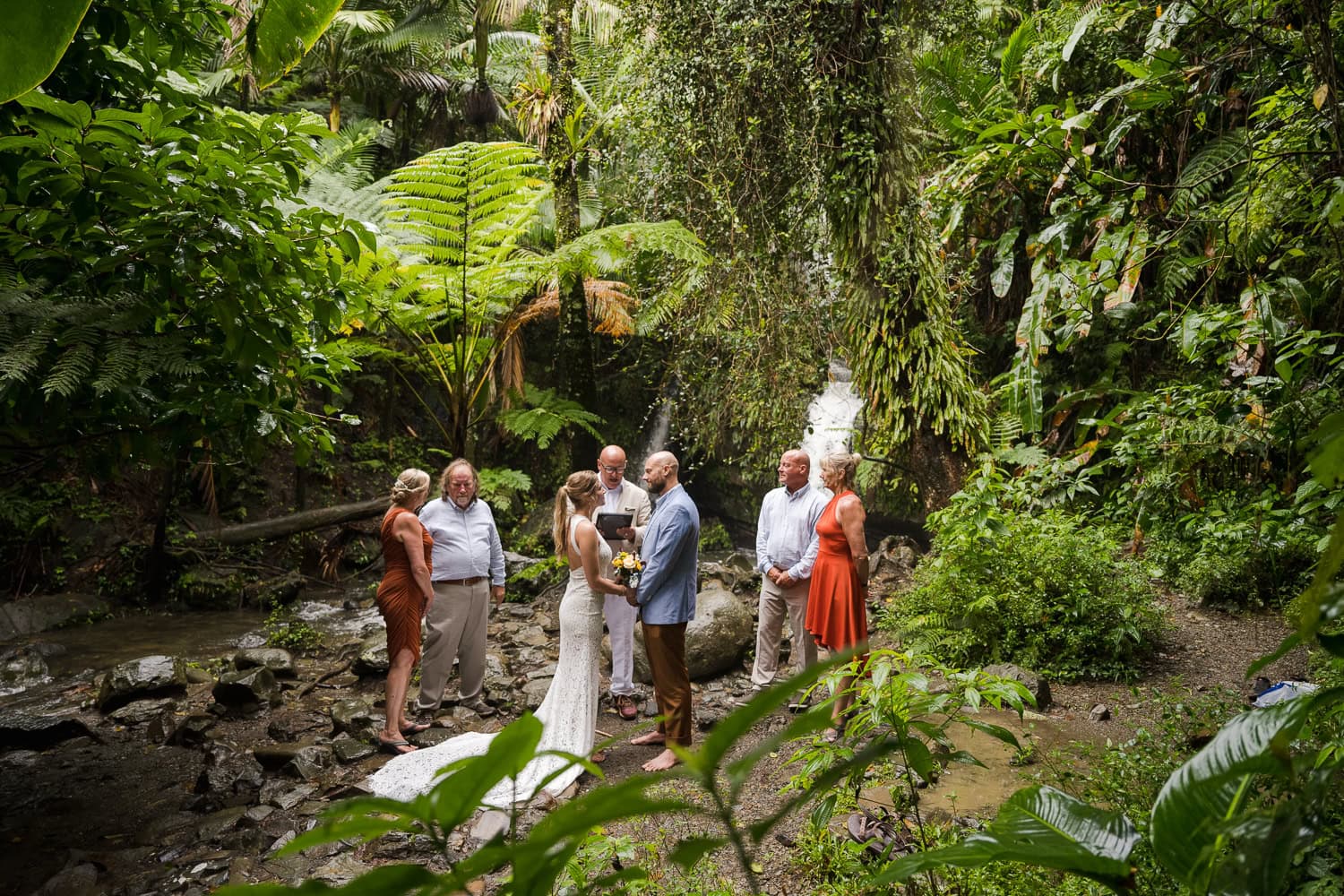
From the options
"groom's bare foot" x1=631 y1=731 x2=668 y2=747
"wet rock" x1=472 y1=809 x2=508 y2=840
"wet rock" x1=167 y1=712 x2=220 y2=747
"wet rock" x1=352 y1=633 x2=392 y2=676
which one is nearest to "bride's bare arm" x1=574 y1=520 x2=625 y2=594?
"groom's bare foot" x1=631 y1=731 x2=668 y2=747

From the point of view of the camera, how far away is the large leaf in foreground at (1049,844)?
27.9 inches

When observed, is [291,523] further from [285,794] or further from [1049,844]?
[1049,844]

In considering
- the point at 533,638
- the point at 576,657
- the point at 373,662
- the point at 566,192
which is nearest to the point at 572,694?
the point at 576,657

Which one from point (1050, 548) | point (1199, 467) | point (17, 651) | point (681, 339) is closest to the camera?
point (1199, 467)

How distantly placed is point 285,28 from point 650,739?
459 cm

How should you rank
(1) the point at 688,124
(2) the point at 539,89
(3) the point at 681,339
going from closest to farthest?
1. (1) the point at 688,124
2. (3) the point at 681,339
3. (2) the point at 539,89

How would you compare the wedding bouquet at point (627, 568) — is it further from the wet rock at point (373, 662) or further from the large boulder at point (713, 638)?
the wet rock at point (373, 662)

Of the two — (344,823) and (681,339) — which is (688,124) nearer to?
(681,339)

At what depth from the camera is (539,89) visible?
9812mm

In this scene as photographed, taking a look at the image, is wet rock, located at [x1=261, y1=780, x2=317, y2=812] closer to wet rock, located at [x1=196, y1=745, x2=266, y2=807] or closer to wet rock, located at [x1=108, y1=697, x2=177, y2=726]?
wet rock, located at [x1=196, y1=745, x2=266, y2=807]

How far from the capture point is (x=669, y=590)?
4.57 m

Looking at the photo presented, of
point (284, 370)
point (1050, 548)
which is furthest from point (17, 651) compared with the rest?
point (1050, 548)

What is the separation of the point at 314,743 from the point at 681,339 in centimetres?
453

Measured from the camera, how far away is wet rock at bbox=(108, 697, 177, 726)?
559cm
